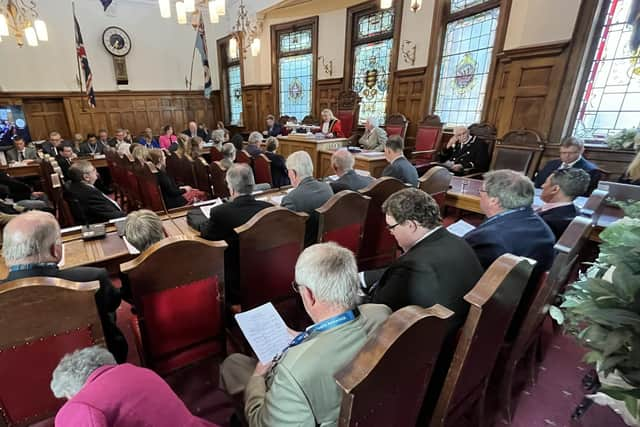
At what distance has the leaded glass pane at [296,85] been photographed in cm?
788

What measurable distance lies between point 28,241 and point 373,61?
6.67 metres

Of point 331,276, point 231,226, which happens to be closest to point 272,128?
point 231,226

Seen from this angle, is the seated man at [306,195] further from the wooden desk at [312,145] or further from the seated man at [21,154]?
the seated man at [21,154]

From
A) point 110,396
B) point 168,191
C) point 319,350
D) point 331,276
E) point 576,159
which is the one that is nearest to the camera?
point 110,396

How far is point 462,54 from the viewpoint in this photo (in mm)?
4992

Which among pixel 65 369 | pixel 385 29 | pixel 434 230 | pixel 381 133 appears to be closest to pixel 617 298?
pixel 434 230

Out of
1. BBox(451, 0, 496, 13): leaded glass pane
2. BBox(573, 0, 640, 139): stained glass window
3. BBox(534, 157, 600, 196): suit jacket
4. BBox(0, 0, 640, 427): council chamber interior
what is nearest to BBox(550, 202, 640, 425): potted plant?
BBox(0, 0, 640, 427): council chamber interior

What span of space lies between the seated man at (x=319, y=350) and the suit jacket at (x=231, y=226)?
0.86 meters

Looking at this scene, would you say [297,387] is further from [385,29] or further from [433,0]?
[385,29]

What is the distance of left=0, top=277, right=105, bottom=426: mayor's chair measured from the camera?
0.94m

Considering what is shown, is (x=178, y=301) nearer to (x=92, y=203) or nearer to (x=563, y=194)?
(x=92, y=203)

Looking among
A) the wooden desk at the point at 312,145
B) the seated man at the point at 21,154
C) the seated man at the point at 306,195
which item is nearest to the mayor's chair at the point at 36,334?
the seated man at the point at 306,195

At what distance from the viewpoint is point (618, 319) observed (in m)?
0.70

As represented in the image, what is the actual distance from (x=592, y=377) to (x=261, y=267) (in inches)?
72.9
